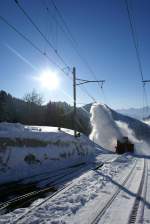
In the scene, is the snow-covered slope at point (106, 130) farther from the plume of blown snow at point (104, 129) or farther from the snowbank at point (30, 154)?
the snowbank at point (30, 154)

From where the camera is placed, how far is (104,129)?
63.8 m

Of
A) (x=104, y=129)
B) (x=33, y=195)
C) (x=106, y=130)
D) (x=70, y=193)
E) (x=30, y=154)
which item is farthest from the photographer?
(x=104, y=129)

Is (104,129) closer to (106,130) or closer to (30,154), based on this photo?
(106,130)

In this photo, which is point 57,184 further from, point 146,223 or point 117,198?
point 146,223

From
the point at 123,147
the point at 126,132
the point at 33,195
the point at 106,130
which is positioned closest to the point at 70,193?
the point at 33,195

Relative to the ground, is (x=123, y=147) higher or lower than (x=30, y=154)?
higher

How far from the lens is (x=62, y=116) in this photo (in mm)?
83812

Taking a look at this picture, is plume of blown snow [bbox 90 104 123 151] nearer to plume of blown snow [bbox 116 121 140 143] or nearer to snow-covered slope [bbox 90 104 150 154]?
snow-covered slope [bbox 90 104 150 154]

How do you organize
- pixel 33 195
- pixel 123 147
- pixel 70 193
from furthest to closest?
pixel 123 147, pixel 70 193, pixel 33 195

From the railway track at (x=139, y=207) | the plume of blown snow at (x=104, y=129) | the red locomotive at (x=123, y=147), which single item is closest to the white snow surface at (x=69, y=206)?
the railway track at (x=139, y=207)

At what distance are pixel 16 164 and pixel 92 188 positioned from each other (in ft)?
18.2

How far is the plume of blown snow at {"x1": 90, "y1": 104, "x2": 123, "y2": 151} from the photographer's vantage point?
201 ft

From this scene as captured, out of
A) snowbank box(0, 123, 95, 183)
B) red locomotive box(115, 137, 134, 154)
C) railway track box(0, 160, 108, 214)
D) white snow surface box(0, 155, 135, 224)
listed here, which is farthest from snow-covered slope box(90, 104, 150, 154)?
white snow surface box(0, 155, 135, 224)

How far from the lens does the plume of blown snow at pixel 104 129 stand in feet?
201
